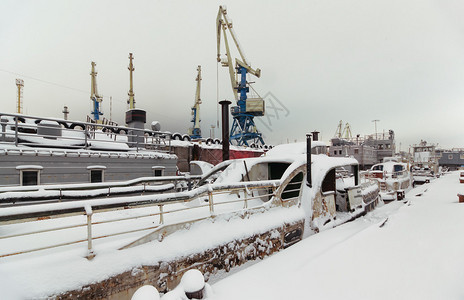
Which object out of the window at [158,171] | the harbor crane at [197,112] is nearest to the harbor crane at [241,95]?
A: the harbor crane at [197,112]

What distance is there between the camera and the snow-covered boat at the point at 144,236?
354 centimetres

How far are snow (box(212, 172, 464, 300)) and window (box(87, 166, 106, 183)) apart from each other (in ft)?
27.2

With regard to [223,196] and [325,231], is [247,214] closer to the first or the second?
[223,196]

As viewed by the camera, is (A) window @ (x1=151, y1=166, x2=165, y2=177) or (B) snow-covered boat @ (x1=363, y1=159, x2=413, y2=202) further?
(B) snow-covered boat @ (x1=363, y1=159, x2=413, y2=202)

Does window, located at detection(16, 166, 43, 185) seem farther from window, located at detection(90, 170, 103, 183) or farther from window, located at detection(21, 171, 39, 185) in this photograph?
window, located at detection(90, 170, 103, 183)

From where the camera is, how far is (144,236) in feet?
15.0

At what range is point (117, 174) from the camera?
428 inches

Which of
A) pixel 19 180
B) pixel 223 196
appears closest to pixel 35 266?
pixel 223 196

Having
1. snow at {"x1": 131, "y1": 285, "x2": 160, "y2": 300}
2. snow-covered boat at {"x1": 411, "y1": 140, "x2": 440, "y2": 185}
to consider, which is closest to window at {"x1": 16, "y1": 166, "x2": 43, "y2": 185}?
snow at {"x1": 131, "y1": 285, "x2": 160, "y2": 300}

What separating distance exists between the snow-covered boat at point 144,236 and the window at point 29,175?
4.28 m

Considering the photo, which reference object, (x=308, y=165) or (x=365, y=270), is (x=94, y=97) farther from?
(x=365, y=270)

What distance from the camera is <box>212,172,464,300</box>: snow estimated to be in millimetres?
4008

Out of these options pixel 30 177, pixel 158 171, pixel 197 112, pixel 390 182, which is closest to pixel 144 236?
pixel 30 177

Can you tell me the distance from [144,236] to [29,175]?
7.49 metres
